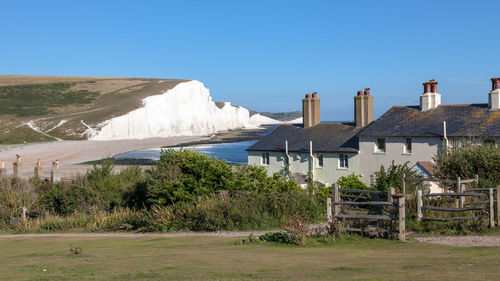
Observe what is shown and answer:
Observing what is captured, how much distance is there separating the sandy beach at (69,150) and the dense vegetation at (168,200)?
34.9 metres

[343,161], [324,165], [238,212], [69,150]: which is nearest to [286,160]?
[324,165]

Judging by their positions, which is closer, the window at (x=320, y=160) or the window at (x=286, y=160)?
the window at (x=320, y=160)

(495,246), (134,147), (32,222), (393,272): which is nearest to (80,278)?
(393,272)

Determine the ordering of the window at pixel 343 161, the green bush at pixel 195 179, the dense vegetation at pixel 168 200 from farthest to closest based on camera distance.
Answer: the window at pixel 343 161 → the green bush at pixel 195 179 → the dense vegetation at pixel 168 200

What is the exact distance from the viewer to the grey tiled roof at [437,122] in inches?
1416

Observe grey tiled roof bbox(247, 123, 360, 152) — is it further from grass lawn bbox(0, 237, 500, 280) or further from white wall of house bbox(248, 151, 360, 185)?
grass lawn bbox(0, 237, 500, 280)

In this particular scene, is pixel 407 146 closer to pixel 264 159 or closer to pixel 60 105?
pixel 264 159

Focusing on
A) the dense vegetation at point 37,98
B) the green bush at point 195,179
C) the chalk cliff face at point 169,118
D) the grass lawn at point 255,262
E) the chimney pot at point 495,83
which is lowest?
the grass lawn at point 255,262

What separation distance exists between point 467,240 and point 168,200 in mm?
12720

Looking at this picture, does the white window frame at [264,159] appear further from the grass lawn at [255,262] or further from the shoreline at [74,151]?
A: the grass lawn at [255,262]

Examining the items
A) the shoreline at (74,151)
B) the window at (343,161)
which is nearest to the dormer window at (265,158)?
the window at (343,161)

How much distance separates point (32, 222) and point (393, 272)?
18.8 meters

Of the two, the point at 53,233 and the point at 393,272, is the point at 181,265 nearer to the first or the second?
the point at 393,272

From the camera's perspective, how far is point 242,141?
408ft
